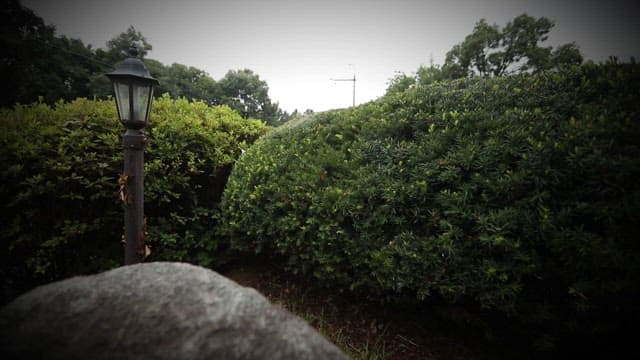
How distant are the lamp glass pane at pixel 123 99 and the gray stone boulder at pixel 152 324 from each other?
207 centimetres

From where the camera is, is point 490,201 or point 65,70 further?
point 65,70

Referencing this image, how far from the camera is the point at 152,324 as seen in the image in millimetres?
1092

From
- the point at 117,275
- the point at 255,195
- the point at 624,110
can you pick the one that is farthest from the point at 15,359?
the point at 624,110

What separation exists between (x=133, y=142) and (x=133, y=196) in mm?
600

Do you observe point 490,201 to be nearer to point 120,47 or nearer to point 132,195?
point 132,195

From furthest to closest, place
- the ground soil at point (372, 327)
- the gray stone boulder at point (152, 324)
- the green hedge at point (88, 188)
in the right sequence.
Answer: the green hedge at point (88, 188), the ground soil at point (372, 327), the gray stone boulder at point (152, 324)

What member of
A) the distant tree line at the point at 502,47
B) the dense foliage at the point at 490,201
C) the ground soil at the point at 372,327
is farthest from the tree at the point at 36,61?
the distant tree line at the point at 502,47

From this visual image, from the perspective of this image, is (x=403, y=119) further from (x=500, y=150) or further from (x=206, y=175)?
(x=206, y=175)

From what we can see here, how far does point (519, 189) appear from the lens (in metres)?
2.15

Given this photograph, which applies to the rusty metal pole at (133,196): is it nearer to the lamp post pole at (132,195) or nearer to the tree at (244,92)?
the lamp post pole at (132,195)

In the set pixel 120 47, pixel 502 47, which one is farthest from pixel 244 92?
pixel 502 47

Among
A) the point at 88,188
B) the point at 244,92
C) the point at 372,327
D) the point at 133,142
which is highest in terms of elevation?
the point at 244,92

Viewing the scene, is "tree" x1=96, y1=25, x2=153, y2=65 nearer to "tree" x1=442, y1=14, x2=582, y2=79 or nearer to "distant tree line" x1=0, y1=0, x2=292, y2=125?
"distant tree line" x1=0, y1=0, x2=292, y2=125

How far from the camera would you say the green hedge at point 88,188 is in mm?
3252
